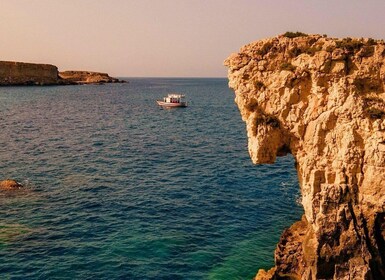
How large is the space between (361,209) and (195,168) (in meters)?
Answer: 34.3

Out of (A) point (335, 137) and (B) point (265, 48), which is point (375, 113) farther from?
(B) point (265, 48)

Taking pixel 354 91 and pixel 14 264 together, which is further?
pixel 14 264

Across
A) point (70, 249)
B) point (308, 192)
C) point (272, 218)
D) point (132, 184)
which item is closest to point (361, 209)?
point (308, 192)

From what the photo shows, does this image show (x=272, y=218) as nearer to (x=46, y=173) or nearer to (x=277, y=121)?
(x=277, y=121)

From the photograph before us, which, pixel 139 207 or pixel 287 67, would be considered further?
pixel 139 207

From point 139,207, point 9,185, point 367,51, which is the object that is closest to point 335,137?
point 367,51

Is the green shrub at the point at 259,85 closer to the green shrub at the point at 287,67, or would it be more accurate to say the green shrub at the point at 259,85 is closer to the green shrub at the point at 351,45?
the green shrub at the point at 287,67

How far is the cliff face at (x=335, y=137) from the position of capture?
76.6 feet

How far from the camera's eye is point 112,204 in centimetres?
4300

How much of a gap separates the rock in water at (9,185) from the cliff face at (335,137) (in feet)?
108

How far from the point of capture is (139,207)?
139 ft

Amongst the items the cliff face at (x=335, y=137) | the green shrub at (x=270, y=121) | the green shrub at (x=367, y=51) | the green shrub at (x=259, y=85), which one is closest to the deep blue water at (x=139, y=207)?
the cliff face at (x=335, y=137)

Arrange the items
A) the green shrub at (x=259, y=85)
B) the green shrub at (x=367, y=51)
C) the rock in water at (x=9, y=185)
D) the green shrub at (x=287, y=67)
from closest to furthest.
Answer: the green shrub at (x=367, y=51) < the green shrub at (x=287, y=67) < the green shrub at (x=259, y=85) < the rock in water at (x=9, y=185)

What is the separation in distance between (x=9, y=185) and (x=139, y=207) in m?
16.7
